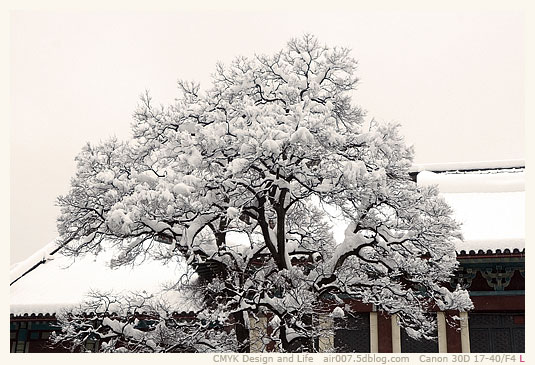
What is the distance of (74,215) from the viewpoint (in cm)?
792

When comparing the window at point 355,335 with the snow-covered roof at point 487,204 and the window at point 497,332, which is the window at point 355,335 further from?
the snow-covered roof at point 487,204

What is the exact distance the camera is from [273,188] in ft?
26.2

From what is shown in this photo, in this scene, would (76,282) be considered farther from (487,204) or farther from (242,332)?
Result: (487,204)

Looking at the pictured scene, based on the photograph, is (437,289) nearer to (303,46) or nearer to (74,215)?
(303,46)

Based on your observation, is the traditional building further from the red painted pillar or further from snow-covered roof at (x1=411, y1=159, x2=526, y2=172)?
snow-covered roof at (x1=411, y1=159, x2=526, y2=172)

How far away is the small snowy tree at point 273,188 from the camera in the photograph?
7.38 metres

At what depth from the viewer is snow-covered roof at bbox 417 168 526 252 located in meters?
10.3

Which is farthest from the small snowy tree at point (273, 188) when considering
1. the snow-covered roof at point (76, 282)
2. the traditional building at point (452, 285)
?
the snow-covered roof at point (76, 282)

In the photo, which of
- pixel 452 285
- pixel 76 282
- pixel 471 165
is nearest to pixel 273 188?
pixel 452 285

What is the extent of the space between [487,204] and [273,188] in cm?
577

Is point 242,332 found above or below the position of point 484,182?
below

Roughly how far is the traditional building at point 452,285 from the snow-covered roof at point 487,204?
0.02 meters

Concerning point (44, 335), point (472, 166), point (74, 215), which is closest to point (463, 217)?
point (472, 166)

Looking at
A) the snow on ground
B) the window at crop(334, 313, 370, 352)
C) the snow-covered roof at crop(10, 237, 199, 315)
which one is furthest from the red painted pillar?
the snow on ground
